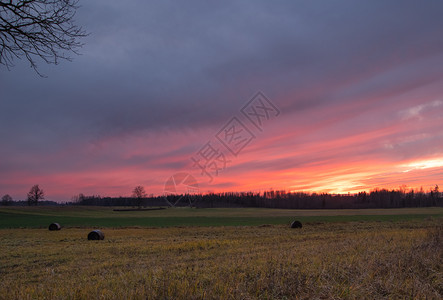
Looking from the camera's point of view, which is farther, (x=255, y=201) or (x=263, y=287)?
Result: (x=255, y=201)

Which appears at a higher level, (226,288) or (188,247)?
(226,288)

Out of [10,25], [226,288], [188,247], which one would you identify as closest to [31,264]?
[188,247]

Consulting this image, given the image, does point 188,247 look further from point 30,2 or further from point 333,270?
point 30,2

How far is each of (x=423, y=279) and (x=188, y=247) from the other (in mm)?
14626

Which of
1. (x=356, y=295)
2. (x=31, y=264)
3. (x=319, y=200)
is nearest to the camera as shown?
(x=356, y=295)

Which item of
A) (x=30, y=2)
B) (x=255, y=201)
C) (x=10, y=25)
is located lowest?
(x=255, y=201)

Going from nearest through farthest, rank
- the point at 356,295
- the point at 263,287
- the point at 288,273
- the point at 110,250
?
the point at 356,295 → the point at 263,287 → the point at 288,273 → the point at 110,250

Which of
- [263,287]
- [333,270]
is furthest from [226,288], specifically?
[333,270]

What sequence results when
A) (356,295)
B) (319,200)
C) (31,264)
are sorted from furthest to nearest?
(319,200) → (31,264) → (356,295)

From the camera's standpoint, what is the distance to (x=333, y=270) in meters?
7.20

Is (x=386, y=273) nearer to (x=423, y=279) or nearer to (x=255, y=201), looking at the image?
(x=423, y=279)

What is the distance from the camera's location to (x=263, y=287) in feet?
19.5

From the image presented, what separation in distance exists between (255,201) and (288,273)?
192523 millimetres

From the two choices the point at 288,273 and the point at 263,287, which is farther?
the point at 288,273
